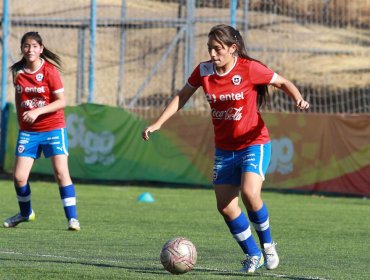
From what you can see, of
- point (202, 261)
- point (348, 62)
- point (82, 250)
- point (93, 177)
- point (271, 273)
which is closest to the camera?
point (271, 273)

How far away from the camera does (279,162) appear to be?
19.9 meters

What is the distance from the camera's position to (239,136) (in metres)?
8.61

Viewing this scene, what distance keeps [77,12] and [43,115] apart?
16.3 metres

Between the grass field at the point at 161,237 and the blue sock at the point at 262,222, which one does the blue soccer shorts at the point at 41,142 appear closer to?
the grass field at the point at 161,237

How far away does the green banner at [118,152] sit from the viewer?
20875 millimetres

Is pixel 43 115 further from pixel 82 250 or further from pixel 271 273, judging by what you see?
pixel 271 273

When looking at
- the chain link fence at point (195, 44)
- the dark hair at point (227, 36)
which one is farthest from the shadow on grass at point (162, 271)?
the chain link fence at point (195, 44)

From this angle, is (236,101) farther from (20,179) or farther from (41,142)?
(20,179)

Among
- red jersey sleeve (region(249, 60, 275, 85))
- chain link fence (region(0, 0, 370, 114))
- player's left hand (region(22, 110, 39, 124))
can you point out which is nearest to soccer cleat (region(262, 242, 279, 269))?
red jersey sleeve (region(249, 60, 275, 85))

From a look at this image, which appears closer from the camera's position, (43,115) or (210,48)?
(210,48)

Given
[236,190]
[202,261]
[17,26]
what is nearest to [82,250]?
[202,261]

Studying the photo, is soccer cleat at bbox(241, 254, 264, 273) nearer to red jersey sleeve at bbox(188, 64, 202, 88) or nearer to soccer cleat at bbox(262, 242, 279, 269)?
soccer cleat at bbox(262, 242, 279, 269)

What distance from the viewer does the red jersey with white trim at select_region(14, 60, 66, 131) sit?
11615mm

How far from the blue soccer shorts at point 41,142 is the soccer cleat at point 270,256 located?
12.6ft
